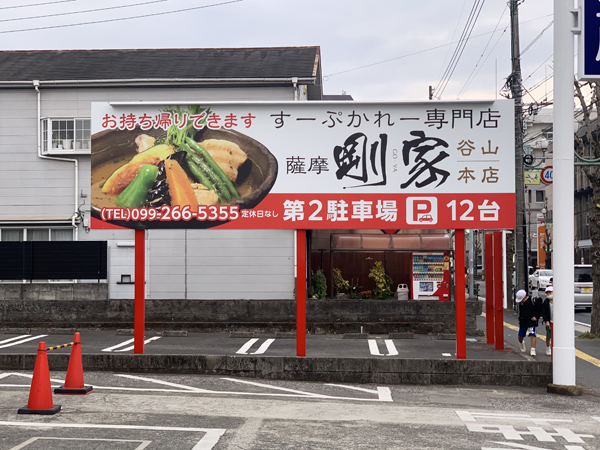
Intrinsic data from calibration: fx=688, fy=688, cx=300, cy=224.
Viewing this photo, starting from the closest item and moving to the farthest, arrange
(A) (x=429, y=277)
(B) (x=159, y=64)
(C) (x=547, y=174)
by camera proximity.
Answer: (A) (x=429, y=277), (B) (x=159, y=64), (C) (x=547, y=174)

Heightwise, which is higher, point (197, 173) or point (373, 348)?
point (197, 173)

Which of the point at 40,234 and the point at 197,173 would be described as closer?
the point at 197,173

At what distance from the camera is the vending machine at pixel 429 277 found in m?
23.0

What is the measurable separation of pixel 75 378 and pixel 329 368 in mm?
4620

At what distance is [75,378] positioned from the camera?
34.3ft

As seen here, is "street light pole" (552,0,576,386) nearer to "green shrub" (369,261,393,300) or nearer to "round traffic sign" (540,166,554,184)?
"green shrub" (369,261,393,300)

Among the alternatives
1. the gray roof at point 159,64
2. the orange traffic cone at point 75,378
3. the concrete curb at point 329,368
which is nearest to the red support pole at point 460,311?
the concrete curb at point 329,368

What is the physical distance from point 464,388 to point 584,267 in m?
21.8

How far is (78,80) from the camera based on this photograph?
A: 21.9 metres

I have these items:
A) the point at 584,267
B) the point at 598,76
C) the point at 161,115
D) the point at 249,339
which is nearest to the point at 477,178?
the point at 598,76

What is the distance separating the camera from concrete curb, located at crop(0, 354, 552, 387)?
41.3 feet

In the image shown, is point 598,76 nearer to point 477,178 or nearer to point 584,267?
point 477,178

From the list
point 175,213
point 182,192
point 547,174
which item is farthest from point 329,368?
point 547,174

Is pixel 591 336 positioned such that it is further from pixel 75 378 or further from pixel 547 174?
pixel 75 378
